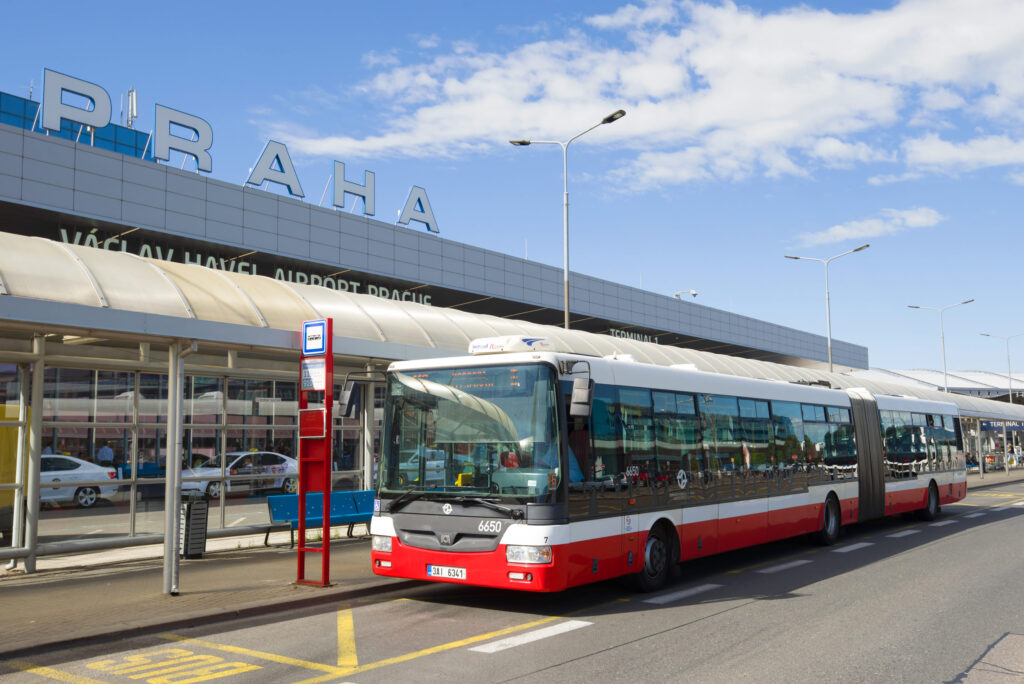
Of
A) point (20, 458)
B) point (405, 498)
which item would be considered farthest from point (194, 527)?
point (405, 498)

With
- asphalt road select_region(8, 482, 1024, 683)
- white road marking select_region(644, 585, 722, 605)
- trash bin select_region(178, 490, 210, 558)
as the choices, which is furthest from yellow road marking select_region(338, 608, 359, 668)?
trash bin select_region(178, 490, 210, 558)

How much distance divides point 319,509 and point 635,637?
847cm

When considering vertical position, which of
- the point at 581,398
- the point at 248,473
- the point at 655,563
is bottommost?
the point at 655,563

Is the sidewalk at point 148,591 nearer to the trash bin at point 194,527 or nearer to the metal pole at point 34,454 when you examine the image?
the trash bin at point 194,527

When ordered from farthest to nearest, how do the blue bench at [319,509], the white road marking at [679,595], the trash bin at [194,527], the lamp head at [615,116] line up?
the lamp head at [615,116] < the blue bench at [319,509] < the trash bin at [194,527] < the white road marking at [679,595]

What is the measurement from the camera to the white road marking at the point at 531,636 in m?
7.71

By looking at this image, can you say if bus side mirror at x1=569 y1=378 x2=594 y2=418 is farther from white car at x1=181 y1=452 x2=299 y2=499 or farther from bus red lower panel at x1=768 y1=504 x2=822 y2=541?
white car at x1=181 y1=452 x2=299 y2=499

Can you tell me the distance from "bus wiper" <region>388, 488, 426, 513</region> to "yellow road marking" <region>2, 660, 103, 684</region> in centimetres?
372

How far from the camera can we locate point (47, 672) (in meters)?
7.00

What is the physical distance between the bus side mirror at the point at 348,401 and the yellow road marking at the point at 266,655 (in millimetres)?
2987

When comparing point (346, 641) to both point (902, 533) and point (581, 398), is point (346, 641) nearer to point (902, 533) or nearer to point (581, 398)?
point (581, 398)

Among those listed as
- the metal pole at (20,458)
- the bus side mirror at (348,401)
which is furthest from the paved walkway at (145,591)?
the bus side mirror at (348,401)

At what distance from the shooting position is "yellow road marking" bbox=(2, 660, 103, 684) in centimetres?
675

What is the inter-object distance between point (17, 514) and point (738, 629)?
10017 millimetres
